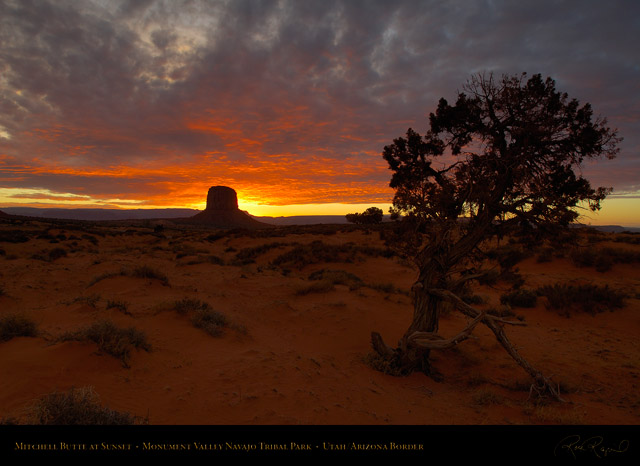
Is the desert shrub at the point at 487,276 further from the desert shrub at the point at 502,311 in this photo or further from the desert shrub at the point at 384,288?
the desert shrub at the point at 384,288

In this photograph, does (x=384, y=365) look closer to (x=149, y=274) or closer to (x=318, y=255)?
(x=149, y=274)

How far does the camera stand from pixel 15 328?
611 centimetres

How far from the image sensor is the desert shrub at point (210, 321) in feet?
26.0

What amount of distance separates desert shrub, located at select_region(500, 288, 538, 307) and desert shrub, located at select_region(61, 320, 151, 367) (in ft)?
46.6

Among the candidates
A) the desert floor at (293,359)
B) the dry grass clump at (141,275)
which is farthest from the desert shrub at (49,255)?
the dry grass clump at (141,275)

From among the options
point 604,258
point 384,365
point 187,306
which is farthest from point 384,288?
point 604,258

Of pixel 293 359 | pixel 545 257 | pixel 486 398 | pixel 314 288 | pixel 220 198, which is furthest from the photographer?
pixel 220 198

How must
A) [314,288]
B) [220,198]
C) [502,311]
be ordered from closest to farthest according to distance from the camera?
Result: [502,311], [314,288], [220,198]

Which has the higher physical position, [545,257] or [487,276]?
[487,276]

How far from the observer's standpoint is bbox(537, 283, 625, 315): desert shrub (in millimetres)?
11633

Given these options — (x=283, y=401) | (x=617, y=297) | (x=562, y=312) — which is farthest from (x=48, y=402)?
(x=617, y=297)

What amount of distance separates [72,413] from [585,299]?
16.1m

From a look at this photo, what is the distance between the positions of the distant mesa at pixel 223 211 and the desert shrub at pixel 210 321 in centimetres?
13663

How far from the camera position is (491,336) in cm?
1024
